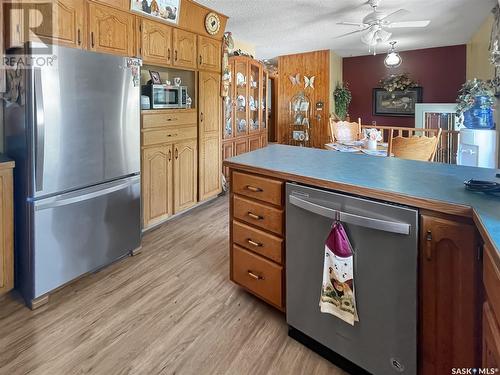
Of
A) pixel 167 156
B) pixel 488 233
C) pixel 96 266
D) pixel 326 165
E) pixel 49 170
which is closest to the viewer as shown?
pixel 488 233

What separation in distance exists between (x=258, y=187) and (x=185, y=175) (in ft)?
6.77

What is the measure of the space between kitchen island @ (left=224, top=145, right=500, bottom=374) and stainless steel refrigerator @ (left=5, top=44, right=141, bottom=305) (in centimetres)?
111

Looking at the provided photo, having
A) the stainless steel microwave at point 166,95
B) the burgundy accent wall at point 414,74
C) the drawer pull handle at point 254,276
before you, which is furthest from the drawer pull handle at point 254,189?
the burgundy accent wall at point 414,74

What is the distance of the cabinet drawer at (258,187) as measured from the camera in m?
1.76

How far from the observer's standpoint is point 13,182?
6.82 feet

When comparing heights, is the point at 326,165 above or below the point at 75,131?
below

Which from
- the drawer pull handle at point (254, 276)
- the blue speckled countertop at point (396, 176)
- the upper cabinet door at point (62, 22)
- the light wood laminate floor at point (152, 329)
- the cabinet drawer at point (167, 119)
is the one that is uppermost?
the upper cabinet door at point (62, 22)

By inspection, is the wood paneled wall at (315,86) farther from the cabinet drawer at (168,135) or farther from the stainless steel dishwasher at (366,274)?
the stainless steel dishwasher at (366,274)

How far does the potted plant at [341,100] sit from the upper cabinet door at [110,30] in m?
5.23

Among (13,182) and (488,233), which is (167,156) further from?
(488,233)

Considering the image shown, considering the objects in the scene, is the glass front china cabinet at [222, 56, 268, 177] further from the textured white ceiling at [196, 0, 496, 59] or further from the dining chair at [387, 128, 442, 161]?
the dining chair at [387, 128, 442, 161]

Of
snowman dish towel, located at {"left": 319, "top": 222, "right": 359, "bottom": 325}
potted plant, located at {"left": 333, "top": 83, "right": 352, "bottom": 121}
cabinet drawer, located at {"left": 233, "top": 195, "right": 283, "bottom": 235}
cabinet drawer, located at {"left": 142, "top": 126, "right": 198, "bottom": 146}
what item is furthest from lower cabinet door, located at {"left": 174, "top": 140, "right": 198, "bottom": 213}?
potted plant, located at {"left": 333, "top": 83, "right": 352, "bottom": 121}

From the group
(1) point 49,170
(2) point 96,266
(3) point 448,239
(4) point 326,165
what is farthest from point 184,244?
(3) point 448,239

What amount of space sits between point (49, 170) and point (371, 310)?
1.94 meters
